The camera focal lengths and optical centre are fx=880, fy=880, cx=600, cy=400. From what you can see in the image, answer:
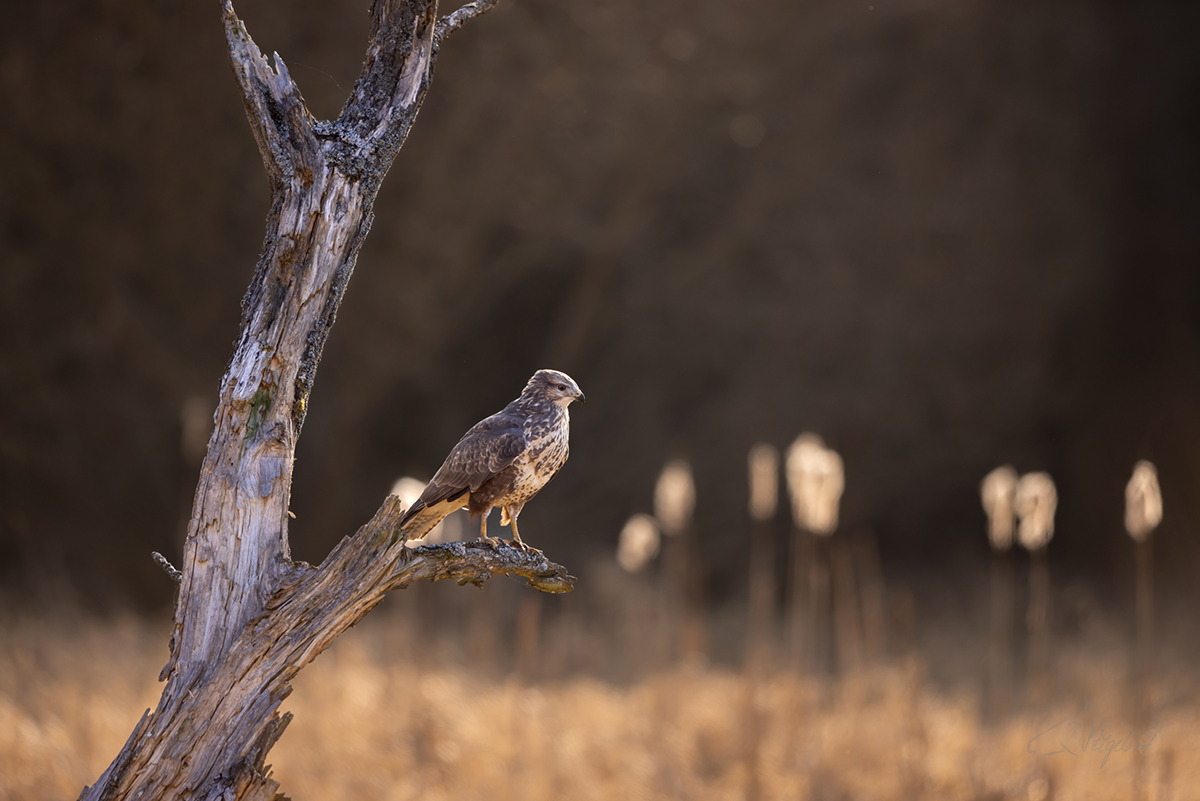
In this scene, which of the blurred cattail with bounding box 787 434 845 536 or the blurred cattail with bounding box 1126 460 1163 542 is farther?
the blurred cattail with bounding box 787 434 845 536

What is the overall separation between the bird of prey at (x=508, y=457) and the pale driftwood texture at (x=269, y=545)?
2.4 inches

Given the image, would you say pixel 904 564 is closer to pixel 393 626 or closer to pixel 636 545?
pixel 636 545

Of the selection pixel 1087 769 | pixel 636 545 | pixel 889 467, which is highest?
pixel 889 467

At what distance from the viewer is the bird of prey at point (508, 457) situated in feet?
3.99

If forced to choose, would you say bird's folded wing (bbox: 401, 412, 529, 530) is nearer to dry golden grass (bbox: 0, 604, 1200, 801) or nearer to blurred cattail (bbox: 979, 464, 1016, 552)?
dry golden grass (bbox: 0, 604, 1200, 801)

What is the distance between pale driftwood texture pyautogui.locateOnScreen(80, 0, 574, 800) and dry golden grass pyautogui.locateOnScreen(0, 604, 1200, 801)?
1764mm

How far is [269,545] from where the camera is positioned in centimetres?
119

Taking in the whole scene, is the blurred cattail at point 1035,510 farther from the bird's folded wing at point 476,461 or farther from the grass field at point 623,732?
the bird's folded wing at point 476,461

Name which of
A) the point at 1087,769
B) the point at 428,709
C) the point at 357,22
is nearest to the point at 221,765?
the point at 428,709

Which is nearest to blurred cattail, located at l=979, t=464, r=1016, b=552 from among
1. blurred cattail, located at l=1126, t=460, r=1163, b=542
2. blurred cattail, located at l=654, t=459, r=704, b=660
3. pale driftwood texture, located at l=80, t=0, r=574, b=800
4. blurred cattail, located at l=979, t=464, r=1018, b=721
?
blurred cattail, located at l=979, t=464, r=1018, b=721

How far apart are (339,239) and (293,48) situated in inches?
127

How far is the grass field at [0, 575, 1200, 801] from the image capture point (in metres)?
2.77

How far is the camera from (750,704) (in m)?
3.06

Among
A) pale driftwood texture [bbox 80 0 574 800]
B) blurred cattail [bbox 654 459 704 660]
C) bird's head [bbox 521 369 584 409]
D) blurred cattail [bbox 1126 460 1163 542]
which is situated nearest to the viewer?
pale driftwood texture [bbox 80 0 574 800]
